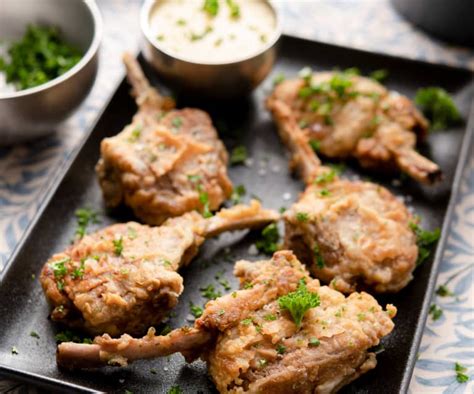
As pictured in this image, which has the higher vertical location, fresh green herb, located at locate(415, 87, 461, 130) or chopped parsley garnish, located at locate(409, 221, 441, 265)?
fresh green herb, located at locate(415, 87, 461, 130)

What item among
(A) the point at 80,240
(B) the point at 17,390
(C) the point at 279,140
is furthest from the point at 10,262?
(C) the point at 279,140

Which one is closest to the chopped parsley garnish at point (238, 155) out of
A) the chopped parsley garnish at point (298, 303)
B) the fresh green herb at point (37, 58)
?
the fresh green herb at point (37, 58)

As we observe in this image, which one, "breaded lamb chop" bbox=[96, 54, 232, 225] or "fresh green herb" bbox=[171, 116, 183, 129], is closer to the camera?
"breaded lamb chop" bbox=[96, 54, 232, 225]

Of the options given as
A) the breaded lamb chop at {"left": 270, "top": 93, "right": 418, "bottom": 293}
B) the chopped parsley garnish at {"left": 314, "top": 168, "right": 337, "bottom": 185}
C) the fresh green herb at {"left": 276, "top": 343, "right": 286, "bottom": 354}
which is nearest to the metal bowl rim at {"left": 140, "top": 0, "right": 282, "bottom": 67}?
the chopped parsley garnish at {"left": 314, "top": 168, "right": 337, "bottom": 185}

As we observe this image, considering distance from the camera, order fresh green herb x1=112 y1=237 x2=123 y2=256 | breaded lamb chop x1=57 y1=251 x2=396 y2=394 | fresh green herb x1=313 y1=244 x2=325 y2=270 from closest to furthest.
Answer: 1. breaded lamb chop x1=57 y1=251 x2=396 y2=394
2. fresh green herb x1=112 y1=237 x2=123 y2=256
3. fresh green herb x1=313 y1=244 x2=325 y2=270

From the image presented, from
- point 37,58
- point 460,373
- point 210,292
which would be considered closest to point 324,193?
point 210,292

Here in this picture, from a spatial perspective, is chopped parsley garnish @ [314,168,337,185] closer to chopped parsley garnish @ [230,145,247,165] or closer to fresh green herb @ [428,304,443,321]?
chopped parsley garnish @ [230,145,247,165]

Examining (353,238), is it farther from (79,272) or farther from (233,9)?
(233,9)
